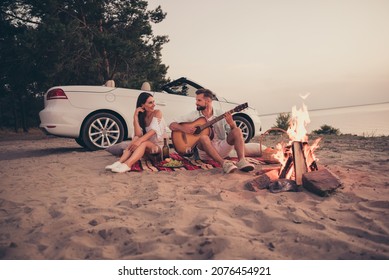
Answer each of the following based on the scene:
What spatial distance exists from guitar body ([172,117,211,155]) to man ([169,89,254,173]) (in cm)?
7

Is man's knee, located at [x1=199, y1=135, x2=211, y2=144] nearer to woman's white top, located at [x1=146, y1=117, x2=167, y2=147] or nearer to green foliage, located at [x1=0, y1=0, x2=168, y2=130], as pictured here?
woman's white top, located at [x1=146, y1=117, x2=167, y2=147]

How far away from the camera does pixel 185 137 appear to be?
Result: 4.72 m

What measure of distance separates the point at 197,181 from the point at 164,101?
3490mm

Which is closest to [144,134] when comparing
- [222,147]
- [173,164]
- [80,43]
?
[173,164]

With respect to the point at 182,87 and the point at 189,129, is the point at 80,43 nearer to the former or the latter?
the point at 182,87

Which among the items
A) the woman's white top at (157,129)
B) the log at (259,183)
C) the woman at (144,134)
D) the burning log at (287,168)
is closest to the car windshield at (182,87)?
the woman at (144,134)

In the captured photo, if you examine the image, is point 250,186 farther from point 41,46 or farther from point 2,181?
point 41,46

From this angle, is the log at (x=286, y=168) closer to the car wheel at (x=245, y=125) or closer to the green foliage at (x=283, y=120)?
the car wheel at (x=245, y=125)

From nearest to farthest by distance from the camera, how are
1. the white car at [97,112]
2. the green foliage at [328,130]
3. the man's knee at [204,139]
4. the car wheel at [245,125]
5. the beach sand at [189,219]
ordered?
the beach sand at [189,219] → the man's knee at [204,139] → the white car at [97,112] → the car wheel at [245,125] → the green foliage at [328,130]

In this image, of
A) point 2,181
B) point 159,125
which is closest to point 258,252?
point 159,125

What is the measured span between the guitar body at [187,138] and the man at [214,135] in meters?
0.07

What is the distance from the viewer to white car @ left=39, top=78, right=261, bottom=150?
20.2ft

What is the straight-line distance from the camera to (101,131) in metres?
6.45

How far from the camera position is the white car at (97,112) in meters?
6.15
